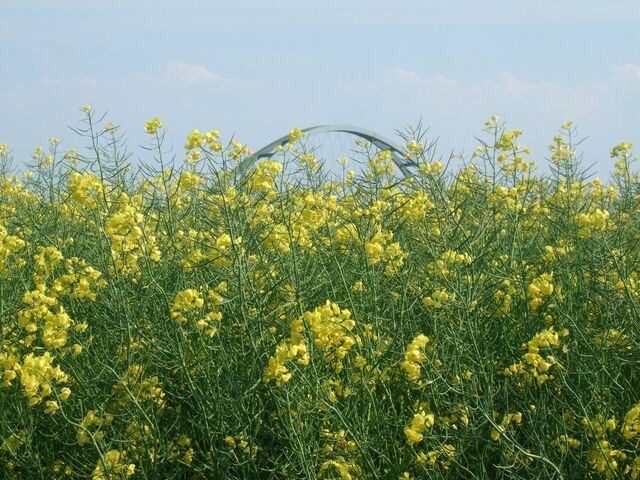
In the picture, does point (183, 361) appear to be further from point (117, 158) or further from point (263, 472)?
point (117, 158)

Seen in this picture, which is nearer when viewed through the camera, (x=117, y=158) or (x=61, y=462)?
(x=61, y=462)

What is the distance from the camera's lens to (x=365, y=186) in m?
4.79

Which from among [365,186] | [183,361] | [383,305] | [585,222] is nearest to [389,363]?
[383,305]

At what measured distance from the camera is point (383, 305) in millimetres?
3881

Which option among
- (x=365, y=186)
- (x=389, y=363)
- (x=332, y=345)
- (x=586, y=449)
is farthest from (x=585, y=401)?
(x=365, y=186)

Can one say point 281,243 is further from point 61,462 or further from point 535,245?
point 535,245

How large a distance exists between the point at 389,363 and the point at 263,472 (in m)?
0.57

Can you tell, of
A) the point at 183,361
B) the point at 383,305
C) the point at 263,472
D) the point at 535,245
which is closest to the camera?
the point at 183,361

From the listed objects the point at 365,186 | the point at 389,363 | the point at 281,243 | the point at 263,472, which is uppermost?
the point at 365,186

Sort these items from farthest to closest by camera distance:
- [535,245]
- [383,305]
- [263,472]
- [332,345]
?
[535,245], [383,305], [263,472], [332,345]

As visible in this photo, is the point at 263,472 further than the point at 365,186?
No

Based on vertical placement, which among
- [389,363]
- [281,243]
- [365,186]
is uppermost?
[365,186]

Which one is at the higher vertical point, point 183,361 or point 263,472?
point 183,361

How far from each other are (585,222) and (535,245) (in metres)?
1.02
